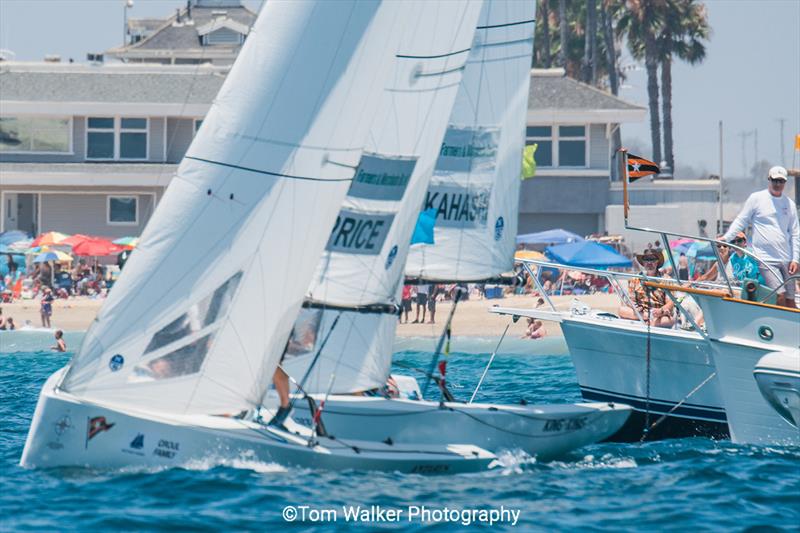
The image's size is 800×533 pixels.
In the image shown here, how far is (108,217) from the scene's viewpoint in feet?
158

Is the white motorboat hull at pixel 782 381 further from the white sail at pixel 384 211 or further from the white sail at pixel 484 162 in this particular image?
the white sail at pixel 384 211

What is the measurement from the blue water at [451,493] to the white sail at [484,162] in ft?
8.89

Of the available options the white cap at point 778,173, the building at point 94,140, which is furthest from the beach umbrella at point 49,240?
the white cap at point 778,173

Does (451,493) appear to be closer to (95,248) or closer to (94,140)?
(95,248)

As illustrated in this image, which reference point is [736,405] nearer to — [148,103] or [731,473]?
[731,473]

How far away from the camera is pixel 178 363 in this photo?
1369cm

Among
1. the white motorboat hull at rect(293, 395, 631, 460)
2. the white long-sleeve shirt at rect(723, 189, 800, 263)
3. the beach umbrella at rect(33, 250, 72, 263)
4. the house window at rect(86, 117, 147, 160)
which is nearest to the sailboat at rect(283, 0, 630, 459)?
the white motorboat hull at rect(293, 395, 631, 460)

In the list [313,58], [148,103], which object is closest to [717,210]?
[148,103]

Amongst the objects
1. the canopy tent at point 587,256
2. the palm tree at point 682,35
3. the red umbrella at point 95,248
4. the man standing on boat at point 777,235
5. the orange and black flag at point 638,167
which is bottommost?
the man standing on boat at point 777,235

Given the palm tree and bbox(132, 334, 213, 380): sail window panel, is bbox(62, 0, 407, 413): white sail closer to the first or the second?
bbox(132, 334, 213, 380): sail window panel

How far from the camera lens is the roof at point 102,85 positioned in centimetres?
4775

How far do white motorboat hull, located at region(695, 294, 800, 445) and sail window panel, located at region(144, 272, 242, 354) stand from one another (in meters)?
5.65

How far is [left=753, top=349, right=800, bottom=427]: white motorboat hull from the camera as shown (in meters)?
15.2

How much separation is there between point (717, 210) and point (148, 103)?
20197mm
